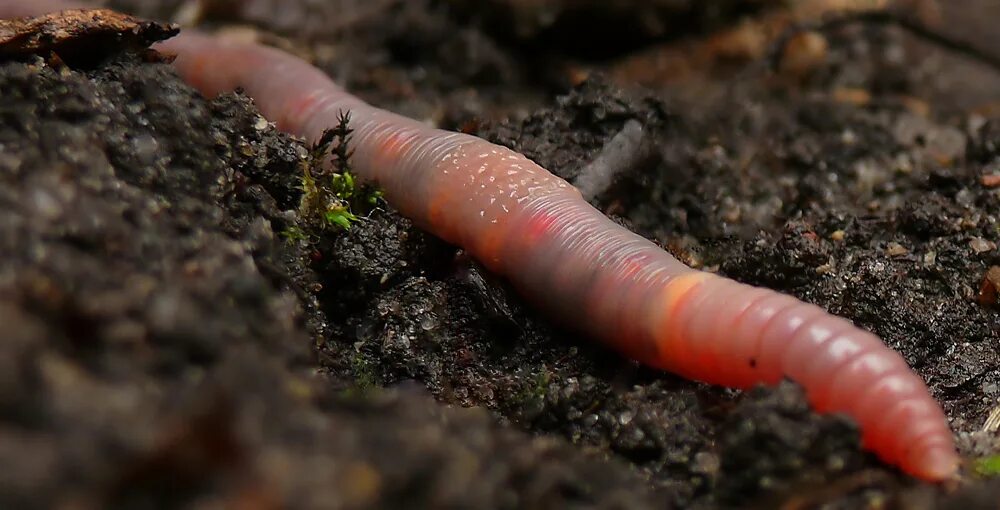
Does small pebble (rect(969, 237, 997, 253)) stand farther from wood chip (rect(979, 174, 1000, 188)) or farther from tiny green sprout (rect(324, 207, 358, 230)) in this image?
tiny green sprout (rect(324, 207, 358, 230))

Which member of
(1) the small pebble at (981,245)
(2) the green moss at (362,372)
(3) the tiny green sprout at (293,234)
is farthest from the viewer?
(1) the small pebble at (981,245)

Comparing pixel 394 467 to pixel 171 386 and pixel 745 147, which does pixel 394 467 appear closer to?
pixel 171 386

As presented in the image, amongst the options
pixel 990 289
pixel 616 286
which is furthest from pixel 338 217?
pixel 990 289

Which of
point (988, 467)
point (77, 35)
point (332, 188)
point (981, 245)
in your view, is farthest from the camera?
point (981, 245)

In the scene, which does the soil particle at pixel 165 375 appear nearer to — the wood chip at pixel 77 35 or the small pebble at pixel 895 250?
the wood chip at pixel 77 35

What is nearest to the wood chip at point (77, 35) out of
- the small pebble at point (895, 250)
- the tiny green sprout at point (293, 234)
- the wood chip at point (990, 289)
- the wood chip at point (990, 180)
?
the tiny green sprout at point (293, 234)

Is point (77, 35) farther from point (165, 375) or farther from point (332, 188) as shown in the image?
point (165, 375)

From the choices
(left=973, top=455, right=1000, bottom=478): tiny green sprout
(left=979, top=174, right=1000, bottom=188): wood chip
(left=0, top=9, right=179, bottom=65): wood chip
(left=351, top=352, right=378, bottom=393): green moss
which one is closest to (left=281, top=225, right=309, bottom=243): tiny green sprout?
(left=351, top=352, right=378, bottom=393): green moss
